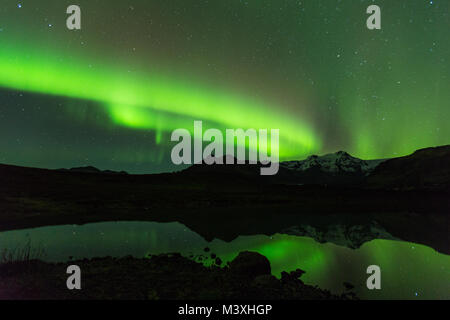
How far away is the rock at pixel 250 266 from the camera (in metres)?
12.5

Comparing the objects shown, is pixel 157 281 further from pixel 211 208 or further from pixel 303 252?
pixel 211 208

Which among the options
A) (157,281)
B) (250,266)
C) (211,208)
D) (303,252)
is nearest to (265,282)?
(250,266)

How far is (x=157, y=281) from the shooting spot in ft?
37.4

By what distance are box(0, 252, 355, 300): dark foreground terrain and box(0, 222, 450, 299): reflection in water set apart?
215cm

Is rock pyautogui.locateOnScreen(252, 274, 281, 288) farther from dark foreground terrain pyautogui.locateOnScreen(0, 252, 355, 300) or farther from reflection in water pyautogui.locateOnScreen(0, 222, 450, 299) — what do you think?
reflection in water pyautogui.locateOnScreen(0, 222, 450, 299)

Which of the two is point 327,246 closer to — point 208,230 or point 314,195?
point 208,230

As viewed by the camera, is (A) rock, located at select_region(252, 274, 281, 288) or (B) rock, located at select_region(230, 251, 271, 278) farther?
(B) rock, located at select_region(230, 251, 271, 278)

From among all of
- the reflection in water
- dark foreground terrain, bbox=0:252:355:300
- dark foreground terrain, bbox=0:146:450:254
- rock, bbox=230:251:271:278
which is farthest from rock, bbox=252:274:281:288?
dark foreground terrain, bbox=0:146:450:254

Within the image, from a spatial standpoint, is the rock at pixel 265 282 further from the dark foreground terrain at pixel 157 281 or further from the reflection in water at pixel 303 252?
the reflection in water at pixel 303 252

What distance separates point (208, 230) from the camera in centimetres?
2753

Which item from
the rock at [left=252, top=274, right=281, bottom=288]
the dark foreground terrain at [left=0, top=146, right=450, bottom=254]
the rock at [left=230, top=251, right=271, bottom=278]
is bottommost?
the dark foreground terrain at [left=0, top=146, right=450, bottom=254]

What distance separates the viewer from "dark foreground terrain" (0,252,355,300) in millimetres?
9859

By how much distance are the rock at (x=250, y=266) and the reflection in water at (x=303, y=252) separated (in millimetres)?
1665
